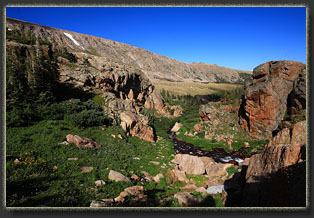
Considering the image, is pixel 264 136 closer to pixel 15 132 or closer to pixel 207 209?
pixel 207 209

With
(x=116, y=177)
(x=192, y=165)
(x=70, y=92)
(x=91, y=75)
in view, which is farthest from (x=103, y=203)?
(x=91, y=75)

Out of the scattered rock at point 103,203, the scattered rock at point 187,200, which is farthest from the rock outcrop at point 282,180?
the scattered rock at point 103,203

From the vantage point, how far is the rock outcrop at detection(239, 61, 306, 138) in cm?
2509

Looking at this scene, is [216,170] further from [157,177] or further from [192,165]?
[157,177]

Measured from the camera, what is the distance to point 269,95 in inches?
1072

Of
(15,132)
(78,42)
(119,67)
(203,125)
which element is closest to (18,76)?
(15,132)

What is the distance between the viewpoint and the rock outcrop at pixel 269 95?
2509cm

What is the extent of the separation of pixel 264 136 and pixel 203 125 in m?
12.3

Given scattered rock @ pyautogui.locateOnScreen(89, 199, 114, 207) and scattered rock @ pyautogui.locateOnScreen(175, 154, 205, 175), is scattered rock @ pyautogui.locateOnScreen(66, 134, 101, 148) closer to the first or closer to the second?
scattered rock @ pyautogui.locateOnScreen(89, 199, 114, 207)

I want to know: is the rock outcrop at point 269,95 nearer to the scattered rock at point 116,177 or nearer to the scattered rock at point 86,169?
the scattered rock at point 116,177

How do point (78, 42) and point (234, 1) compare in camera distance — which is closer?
point (234, 1)

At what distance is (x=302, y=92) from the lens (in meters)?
19.6

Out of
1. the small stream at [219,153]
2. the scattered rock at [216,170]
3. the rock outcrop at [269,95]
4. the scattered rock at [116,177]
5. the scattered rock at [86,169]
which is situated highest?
the rock outcrop at [269,95]

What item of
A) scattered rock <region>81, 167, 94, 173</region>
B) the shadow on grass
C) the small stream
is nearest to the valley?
scattered rock <region>81, 167, 94, 173</region>
